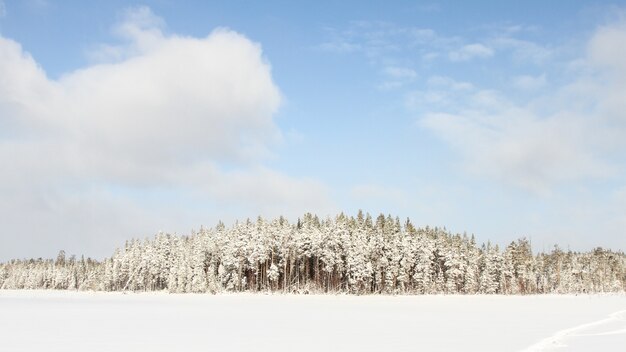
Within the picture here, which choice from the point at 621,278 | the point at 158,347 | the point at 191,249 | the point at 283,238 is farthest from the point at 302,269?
the point at 621,278

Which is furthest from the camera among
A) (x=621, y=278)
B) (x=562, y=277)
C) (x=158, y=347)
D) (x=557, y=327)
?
(x=621, y=278)

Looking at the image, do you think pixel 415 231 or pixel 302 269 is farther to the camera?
pixel 415 231

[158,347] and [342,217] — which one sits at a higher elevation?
[342,217]

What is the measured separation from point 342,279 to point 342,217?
1521cm

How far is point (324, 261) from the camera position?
365ft

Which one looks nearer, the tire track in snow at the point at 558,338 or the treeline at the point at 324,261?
the tire track in snow at the point at 558,338

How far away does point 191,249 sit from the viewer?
12712 cm

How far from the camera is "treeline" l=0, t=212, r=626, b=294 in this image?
113250mm

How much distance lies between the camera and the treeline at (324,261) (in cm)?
11325

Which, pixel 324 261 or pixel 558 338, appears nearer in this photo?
pixel 558 338

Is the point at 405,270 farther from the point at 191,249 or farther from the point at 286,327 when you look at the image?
the point at 286,327

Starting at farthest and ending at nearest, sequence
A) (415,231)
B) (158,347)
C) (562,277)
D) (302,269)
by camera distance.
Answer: (562,277), (415,231), (302,269), (158,347)

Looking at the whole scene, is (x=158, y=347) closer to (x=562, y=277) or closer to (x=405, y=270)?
(x=405, y=270)

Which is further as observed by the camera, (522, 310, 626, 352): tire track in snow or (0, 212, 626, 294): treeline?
(0, 212, 626, 294): treeline
